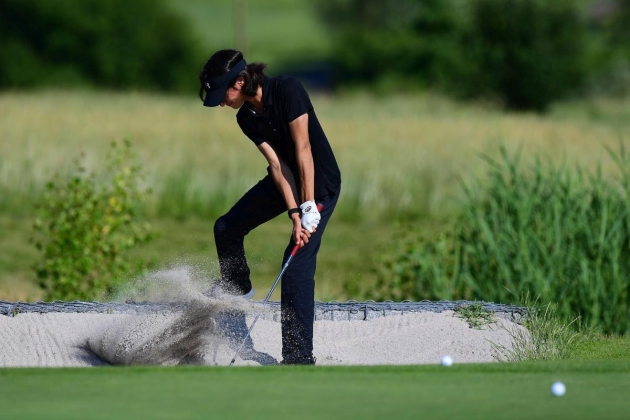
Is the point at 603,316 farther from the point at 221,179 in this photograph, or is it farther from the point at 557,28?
the point at 557,28

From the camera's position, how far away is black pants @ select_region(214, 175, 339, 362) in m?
6.62

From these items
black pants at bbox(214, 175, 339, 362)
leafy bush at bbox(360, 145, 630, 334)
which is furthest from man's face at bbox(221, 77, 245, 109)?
leafy bush at bbox(360, 145, 630, 334)

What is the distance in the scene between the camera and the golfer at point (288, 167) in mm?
6453

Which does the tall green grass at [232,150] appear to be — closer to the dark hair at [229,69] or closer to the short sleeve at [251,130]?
the short sleeve at [251,130]

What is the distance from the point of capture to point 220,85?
645 cm

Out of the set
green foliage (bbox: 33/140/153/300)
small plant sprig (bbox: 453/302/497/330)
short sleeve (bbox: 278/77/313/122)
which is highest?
short sleeve (bbox: 278/77/313/122)

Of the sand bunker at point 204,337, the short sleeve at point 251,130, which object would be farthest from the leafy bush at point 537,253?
the short sleeve at point 251,130

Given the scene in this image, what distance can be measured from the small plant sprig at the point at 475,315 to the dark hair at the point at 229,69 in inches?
98.7

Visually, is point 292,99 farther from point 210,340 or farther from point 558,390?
point 558,390

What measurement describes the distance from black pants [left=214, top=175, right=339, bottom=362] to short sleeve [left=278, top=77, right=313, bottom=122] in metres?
0.57

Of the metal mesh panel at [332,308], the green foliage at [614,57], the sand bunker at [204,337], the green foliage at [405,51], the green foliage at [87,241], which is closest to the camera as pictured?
the sand bunker at [204,337]

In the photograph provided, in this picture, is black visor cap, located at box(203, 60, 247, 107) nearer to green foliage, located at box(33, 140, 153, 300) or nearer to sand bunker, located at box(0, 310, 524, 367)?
sand bunker, located at box(0, 310, 524, 367)

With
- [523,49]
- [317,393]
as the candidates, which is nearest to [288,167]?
[317,393]

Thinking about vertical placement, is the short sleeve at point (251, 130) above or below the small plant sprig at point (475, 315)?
above
